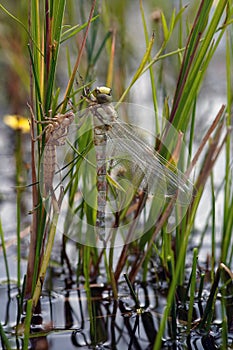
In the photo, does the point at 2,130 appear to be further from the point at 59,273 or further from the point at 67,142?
the point at 67,142

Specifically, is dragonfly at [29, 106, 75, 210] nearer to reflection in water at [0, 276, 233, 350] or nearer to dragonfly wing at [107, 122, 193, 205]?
dragonfly wing at [107, 122, 193, 205]

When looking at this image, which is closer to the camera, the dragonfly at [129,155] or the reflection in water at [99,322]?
the dragonfly at [129,155]

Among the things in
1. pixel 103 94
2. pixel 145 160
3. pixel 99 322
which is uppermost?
pixel 103 94

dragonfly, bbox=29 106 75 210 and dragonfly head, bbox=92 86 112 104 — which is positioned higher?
dragonfly head, bbox=92 86 112 104

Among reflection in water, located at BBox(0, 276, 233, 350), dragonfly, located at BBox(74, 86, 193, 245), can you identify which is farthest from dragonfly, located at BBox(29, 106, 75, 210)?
reflection in water, located at BBox(0, 276, 233, 350)

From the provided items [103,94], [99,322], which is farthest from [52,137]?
[99,322]

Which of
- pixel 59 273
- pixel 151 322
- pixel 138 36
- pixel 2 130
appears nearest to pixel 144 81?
pixel 138 36

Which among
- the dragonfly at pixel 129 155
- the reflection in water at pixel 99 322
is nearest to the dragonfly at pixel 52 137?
the dragonfly at pixel 129 155

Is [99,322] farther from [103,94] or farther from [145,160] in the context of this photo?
[103,94]

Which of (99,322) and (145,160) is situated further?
(99,322)

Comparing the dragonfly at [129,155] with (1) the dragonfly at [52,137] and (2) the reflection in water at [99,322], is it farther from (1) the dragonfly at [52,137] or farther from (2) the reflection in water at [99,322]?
(2) the reflection in water at [99,322]

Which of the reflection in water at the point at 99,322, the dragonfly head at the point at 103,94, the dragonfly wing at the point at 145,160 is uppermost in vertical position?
the dragonfly head at the point at 103,94
